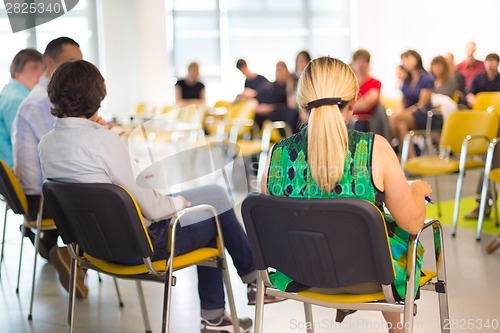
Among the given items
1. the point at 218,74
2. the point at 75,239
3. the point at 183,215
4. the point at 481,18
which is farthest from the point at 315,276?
the point at 218,74

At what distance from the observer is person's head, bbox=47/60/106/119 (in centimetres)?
270

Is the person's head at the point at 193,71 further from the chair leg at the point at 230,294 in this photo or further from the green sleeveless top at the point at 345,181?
the green sleeveless top at the point at 345,181

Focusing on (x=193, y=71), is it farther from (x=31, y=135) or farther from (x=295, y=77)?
(x=31, y=135)

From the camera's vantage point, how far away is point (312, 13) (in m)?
13.9

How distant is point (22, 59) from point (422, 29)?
9425 mm

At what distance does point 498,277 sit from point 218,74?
10.1 meters

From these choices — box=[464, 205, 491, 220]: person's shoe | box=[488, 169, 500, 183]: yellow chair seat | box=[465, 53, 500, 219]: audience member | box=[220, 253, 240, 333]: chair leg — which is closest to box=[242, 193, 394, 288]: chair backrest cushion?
box=[220, 253, 240, 333]: chair leg

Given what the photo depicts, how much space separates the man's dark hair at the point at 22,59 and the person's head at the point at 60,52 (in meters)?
0.69

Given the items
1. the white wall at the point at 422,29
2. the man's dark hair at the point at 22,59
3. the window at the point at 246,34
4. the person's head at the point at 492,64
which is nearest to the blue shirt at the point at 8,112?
the man's dark hair at the point at 22,59

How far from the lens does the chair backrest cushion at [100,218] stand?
2389 millimetres

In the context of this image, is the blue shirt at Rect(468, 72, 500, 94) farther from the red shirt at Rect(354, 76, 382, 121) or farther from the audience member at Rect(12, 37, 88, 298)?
the audience member at Rect(12, 37, 88, 298)

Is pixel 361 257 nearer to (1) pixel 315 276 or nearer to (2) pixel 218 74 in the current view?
(1) pixel 315 276

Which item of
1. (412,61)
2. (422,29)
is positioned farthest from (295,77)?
(422,29)

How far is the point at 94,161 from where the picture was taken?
261 cm
